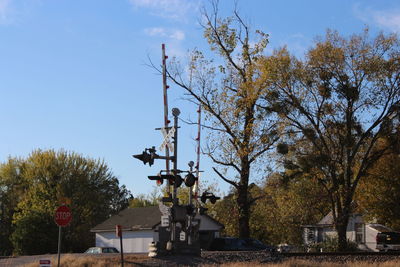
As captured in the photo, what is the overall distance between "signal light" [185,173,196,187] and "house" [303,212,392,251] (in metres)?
30.2

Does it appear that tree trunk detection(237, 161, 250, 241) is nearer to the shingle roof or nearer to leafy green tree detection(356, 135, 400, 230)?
leafy green tree detection(356, 135, 400, 230)

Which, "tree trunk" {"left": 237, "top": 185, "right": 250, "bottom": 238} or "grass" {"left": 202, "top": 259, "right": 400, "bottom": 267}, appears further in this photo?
"tree trunk" {"left": 237, "top": 185, "right": 250, "bottom": 238}

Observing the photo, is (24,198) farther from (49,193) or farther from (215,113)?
(215,113)

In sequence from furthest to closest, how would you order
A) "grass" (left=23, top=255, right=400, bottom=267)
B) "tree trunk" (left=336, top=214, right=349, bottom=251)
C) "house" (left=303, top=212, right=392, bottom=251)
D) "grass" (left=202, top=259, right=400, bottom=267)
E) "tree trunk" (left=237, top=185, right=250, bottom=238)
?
"house" (left=303, top=212, right=392, bottom=251), "tree trunk" (left=237, top=185, right=250, bottom=238), "tree trunk" (left=336, top=214, right=349, bottom=251), "grass" (left=23, top=255, right=400, bottom=267), "grass" (left=202, top=259, right=400, bottom=267)

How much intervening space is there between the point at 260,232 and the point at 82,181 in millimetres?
22846

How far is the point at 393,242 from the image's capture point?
4566cm

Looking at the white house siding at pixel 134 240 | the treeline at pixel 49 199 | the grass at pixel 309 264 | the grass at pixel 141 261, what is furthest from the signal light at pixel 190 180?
the treeline at pixel 49 199

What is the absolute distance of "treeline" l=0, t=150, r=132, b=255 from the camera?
6450cm

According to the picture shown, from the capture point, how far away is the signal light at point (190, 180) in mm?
24297

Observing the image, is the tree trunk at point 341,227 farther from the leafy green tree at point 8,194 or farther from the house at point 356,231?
the leafy green tree at point 8,194

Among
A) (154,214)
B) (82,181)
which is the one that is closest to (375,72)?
(154,214)

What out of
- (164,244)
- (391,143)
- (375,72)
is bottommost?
(164,244)

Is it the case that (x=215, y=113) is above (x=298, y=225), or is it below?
above

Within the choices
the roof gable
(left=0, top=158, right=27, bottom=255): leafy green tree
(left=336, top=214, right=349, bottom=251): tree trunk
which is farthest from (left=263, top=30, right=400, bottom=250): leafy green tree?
(left=0, top=158, right=27, bottom=255): leafy green tree
